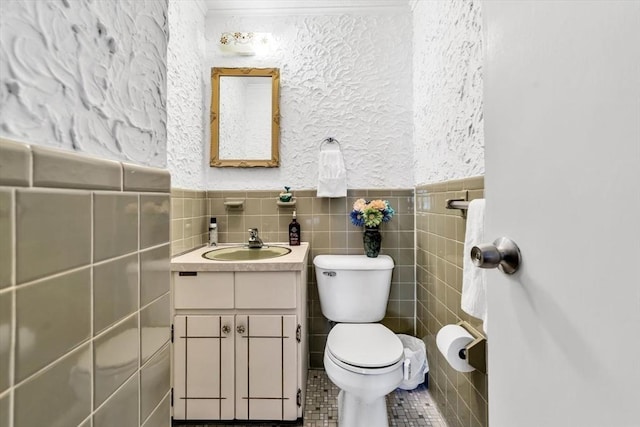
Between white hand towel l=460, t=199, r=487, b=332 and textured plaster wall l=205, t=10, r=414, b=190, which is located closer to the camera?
white hand towel l=460, t=199, r=487, b=332

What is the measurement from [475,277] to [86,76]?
1.09 meters

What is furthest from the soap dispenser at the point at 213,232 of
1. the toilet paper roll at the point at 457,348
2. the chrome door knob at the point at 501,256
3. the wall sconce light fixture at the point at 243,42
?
the chrome door knob at the point at 501,256

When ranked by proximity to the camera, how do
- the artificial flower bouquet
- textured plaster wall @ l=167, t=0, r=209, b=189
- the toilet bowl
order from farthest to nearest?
1. the artificial flower bouquet
2. textured plaster wall @ l=167, t=0, r=209, b=189
3. the toilet bowl

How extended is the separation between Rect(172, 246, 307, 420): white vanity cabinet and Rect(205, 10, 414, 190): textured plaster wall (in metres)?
0.91

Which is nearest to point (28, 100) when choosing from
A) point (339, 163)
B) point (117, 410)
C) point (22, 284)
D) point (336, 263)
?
point (22, 284)

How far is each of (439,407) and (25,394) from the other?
1.73 m

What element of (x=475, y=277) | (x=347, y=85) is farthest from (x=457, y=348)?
(x=347, y=85)

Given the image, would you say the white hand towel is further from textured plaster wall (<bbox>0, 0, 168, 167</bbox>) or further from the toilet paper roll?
textured plaster wall (<bbox>0, 0, 168, 167</bbox>)

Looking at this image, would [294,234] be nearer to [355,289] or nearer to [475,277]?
[355,289]

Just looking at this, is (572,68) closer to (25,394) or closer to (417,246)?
(25,394)

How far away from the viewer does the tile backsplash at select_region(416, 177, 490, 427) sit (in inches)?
43.0

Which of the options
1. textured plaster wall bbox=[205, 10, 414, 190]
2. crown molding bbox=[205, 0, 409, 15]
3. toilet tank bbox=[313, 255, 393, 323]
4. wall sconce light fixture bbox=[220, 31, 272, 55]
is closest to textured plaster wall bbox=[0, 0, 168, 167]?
toilet tank bbox=[313, 255, 393, 323]

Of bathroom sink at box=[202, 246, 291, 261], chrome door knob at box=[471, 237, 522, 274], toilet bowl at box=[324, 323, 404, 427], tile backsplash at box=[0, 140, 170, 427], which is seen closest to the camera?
tile backsplash at box=[0, 140, 170, 427]

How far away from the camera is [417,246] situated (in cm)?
181
